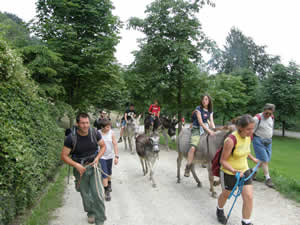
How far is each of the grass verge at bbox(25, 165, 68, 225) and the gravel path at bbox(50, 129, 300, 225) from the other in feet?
0.54

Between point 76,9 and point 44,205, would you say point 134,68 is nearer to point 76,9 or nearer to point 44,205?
point 76,9

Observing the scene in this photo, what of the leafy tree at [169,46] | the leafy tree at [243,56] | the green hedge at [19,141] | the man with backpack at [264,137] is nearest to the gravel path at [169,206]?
Result: the man with backpack at [264,137]

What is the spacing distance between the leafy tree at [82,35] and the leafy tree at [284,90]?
23.1m

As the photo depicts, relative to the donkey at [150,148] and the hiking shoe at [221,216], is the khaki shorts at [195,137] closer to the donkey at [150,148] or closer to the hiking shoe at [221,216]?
the donkey at [150,148]

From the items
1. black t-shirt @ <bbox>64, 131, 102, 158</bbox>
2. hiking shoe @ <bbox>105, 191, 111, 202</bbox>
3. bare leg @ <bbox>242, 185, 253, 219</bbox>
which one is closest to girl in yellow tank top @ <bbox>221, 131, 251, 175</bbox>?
bare leg @ <bbox>242, 185, 253, 219</bbox>

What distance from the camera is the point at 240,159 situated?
163 inches

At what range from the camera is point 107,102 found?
37.1 m

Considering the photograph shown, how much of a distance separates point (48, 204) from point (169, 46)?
946 cm

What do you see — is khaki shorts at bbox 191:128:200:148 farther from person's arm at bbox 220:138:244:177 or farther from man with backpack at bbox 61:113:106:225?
man with backpack at bbox 61:113:106:225

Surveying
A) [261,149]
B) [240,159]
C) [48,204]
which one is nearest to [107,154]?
[48,204]

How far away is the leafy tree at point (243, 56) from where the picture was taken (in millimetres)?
50625

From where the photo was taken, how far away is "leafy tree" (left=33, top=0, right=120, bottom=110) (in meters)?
10.7

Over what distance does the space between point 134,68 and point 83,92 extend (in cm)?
362

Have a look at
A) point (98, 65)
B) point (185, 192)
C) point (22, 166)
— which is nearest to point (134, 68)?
point (98, 65)
